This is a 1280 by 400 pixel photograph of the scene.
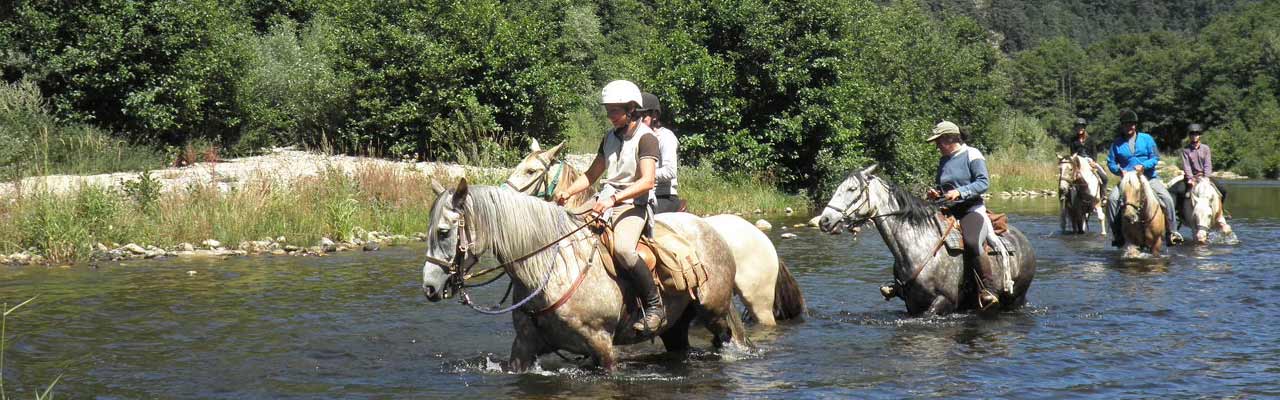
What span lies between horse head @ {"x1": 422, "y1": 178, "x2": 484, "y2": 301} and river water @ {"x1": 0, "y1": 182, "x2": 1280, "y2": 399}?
1265 mm

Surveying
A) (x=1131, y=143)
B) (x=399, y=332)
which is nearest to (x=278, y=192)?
(x=399, y=332)

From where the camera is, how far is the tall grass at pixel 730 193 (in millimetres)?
26161

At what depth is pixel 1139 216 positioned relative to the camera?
16.6 meters

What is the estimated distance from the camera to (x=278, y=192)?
19.8 m

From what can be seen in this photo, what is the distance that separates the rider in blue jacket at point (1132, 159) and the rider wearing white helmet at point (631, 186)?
1073 cm

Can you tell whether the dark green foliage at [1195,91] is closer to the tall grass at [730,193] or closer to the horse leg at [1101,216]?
the tall grass at [730,193]

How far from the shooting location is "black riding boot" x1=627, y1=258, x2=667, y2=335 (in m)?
7.96

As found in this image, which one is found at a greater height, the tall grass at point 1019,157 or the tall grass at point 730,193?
the tall grass at point 1019,157

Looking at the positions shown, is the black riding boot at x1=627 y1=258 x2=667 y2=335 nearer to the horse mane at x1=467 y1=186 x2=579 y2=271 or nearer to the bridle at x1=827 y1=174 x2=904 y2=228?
the horse mane at x1=467 y1=186 x2=579 y2=271

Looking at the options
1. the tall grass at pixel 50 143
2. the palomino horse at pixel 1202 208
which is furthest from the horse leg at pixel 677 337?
the tall grass at pixel 50 143

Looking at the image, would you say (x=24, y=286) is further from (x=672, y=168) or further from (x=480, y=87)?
(x=480, y=87)

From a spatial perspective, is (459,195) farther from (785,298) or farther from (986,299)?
(986,299)

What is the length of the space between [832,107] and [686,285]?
74.0 feet

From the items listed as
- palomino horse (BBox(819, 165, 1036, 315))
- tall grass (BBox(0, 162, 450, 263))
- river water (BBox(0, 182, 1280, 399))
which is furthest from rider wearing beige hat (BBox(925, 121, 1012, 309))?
tall grass (BBox(0, 162, 450, 263))
